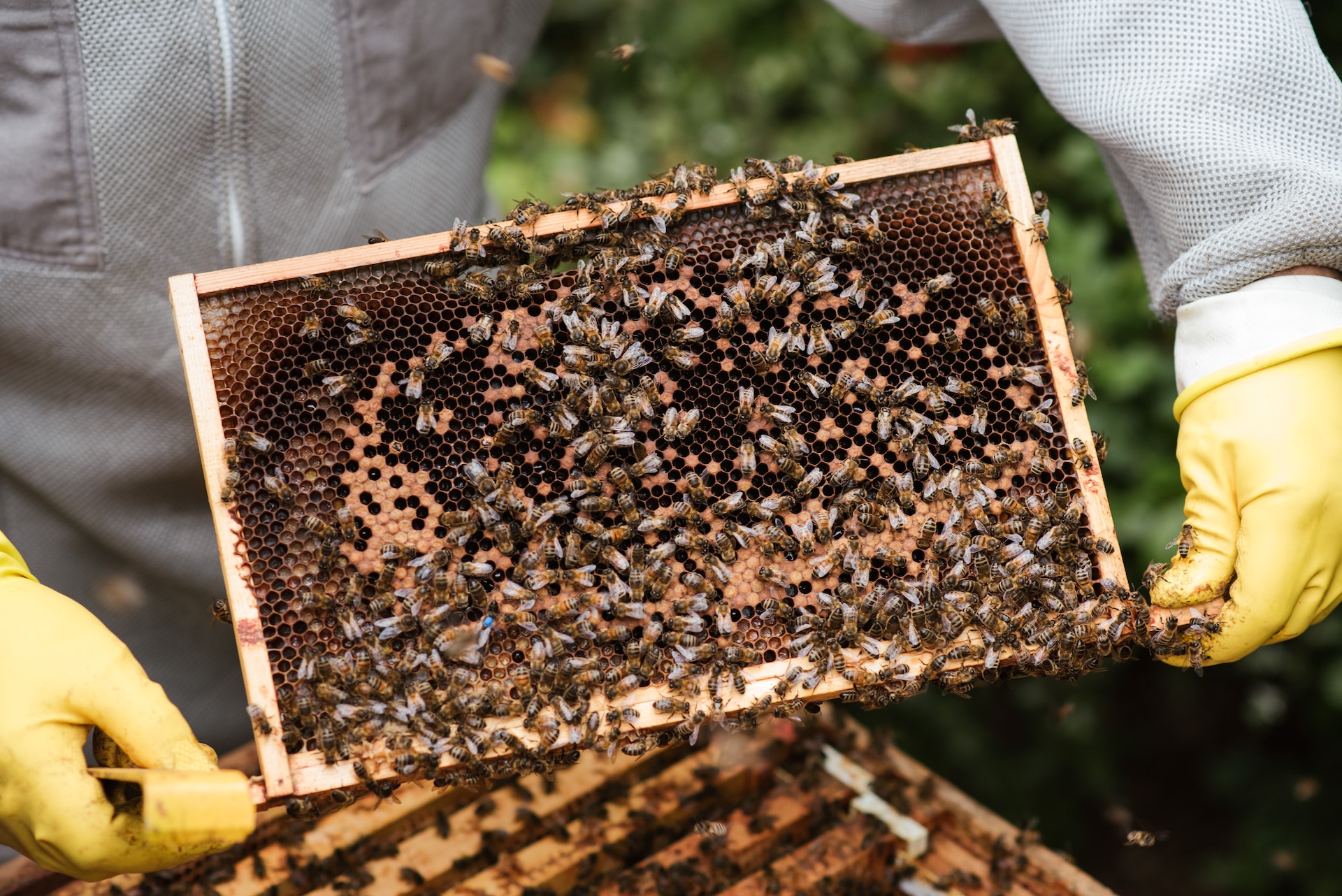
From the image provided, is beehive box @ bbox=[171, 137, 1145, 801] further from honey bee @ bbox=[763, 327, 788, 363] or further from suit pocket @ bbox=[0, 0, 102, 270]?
suit pocket @ bbox=[0, 0, 102, 270]

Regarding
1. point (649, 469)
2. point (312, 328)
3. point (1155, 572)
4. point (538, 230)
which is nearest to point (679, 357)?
point (649, 469)

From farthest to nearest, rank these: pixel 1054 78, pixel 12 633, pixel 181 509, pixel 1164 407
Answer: pixel 1164 407
pixel 181 509
pixel 1054 78
pixel 12 633

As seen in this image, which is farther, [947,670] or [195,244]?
[195,244]

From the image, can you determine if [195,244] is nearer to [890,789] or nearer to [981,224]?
[981,224]

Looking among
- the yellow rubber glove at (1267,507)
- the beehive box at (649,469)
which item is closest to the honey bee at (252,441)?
the beehive box at (649,469)

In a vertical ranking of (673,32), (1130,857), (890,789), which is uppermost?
(673,32)

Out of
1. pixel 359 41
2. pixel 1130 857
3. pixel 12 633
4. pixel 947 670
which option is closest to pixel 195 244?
pixel 359 41
